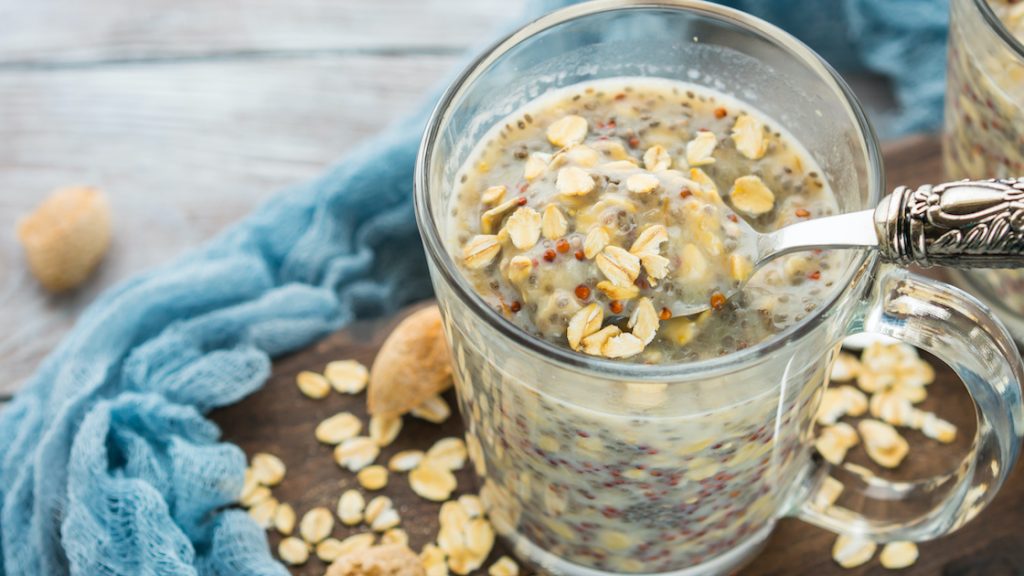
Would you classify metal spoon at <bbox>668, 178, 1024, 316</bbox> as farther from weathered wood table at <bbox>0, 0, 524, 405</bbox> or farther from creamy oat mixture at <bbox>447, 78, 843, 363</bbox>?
weathered wood table at <bbox>0, 0, 524, 405</bbox>

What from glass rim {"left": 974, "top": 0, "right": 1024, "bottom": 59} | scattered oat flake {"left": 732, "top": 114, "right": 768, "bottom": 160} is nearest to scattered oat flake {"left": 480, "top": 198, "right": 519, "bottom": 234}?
scattered oat flake {"left": 732, "top": 114, "right": 768, "bottom": 160}

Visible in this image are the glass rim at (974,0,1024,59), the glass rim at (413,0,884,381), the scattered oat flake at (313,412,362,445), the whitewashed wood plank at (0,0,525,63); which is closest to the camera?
the glass rim at (413,0,884,381)

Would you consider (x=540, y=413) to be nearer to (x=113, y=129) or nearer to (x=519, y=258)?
(x=519, y=258)

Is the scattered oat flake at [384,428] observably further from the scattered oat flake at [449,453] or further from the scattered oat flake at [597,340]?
the scattered oat flake at [597,340]

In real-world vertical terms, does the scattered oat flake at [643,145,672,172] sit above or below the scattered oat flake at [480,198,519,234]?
above

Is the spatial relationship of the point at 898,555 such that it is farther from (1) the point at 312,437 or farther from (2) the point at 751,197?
(1) the point at 312,437

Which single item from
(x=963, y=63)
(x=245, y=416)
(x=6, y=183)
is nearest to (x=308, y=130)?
(x=6, y=183)
